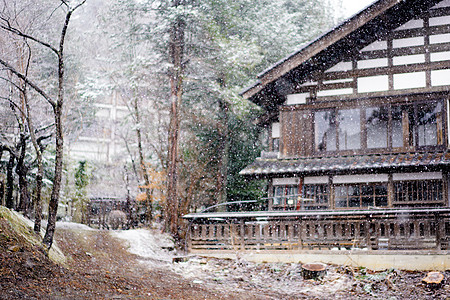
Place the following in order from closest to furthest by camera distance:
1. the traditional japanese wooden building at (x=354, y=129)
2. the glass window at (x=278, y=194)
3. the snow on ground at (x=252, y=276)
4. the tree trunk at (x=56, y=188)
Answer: the tree trunk at (x=56, y=188) < the snow on ground at (x=252, y=276) < the traditional japanese wooden building at (x=354, y=129) < the glass window at (x=278, y=194)

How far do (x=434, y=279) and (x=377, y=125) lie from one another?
7395 mm

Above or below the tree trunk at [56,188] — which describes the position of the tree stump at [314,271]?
below

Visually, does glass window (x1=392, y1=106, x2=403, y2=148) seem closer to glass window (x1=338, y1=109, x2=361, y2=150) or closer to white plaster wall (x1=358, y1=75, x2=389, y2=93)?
white plaster wall (x1=358, y1=75, x2=389, y2=93)

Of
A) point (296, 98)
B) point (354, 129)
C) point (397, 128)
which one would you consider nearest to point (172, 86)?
point (296, 98)

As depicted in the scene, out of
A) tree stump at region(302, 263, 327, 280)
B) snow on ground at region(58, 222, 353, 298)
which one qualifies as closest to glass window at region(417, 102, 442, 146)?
snow on ground at region(58, 222, 353, 298)

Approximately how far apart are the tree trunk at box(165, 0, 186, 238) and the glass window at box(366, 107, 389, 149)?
25.9 feet

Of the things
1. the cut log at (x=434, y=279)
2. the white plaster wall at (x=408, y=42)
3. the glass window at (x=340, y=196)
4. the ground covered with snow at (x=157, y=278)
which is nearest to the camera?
the ground covered with snow at (x=157, y=278)

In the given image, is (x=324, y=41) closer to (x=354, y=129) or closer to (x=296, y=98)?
(x=296, y=98)

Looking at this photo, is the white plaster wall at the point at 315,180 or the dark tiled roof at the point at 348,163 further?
the white plaster wall at the point at 315,180

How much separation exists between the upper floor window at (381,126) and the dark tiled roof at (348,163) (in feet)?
1.97

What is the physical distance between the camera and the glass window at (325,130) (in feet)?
50.5

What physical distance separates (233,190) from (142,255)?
8.49 metres

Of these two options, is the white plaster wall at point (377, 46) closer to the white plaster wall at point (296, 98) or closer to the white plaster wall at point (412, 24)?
the white plaster wall at point (412, 24)

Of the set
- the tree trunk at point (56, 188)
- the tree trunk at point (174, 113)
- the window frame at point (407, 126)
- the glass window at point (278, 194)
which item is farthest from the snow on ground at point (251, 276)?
the window frame at point (407, 126)
